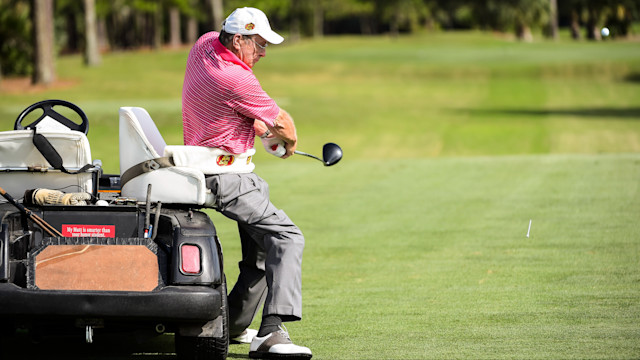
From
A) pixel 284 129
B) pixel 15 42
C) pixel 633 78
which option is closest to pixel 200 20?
pixel 15 42

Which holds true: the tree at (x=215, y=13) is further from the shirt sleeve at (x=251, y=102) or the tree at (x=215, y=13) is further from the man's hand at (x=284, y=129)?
the shirt sleeve at (x=251, y=102)

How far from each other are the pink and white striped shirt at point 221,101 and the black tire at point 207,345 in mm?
841

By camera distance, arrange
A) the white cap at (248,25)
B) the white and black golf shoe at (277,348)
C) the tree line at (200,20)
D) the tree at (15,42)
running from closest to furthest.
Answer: the white and black golf shoe at (277,348) < the white cap at (248,25) < the tree at (15,42) < the tree line at (200,20)

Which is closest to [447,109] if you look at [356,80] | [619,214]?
[356,80]

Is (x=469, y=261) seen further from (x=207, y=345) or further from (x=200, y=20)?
(x=200, y=20)

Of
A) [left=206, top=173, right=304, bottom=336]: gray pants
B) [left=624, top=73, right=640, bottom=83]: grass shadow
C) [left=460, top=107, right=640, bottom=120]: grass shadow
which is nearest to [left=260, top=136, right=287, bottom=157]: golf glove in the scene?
[left=206, top=173, right=304, bottom=336]: gray pants

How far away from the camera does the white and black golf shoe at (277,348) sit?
554 centimetres

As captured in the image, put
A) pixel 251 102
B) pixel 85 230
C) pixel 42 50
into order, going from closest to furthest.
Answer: pixel 85 230 → pixel 251 102 → pixel 42 50

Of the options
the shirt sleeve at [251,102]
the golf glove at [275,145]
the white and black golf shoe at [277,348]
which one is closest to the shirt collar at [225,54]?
the shirt sleeve at [251,102]

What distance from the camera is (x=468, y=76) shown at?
4531 cm

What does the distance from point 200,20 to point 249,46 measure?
84641 millimetres

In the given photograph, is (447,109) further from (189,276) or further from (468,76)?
(189,276)

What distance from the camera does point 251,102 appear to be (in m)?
5.55

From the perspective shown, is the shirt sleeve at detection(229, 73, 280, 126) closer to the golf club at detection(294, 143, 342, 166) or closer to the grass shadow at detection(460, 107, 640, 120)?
the golf club at detection(294, 143, 342, 166)
